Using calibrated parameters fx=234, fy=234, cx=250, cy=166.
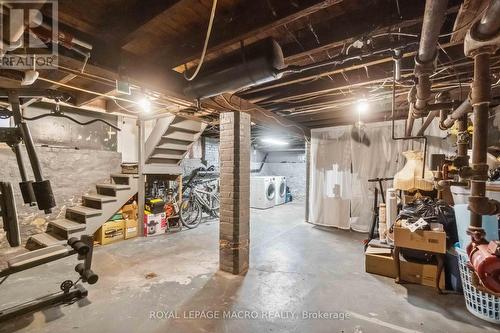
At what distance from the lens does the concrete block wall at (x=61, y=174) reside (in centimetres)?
332

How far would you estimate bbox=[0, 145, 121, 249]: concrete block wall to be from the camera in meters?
3.32

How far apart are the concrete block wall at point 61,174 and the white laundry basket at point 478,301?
5.10 meters

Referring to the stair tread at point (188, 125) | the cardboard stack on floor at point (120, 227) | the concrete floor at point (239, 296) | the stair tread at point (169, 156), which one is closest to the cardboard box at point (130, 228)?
the cardboard stack on floor at point (120, 227)

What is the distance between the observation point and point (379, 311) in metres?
2.09

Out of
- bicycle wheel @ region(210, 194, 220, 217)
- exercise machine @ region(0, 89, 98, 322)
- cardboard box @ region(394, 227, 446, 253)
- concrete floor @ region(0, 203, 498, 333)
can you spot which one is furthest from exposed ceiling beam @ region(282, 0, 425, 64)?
bicycle wheel @ region(210, 194, 220, 217)

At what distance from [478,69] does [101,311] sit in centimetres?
313

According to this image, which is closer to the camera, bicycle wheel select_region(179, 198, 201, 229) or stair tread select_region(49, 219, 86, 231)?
stair tread select_region(49, 219, 86, 231)

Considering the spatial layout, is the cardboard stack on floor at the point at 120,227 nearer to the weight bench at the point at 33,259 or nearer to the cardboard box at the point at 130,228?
the cardboard box at the point at 130,228

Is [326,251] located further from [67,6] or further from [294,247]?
[67,6]

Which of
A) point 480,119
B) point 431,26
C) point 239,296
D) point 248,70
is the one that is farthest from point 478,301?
point 248,70

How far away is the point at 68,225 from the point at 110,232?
678 mm

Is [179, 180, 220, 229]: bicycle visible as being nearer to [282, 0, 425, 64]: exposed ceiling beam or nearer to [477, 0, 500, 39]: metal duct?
[282, 0, 425, 64]: exposed ceiling beam

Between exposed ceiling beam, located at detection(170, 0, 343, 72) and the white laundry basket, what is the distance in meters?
2.23

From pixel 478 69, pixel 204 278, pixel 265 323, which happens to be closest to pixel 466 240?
pixel 478 69
